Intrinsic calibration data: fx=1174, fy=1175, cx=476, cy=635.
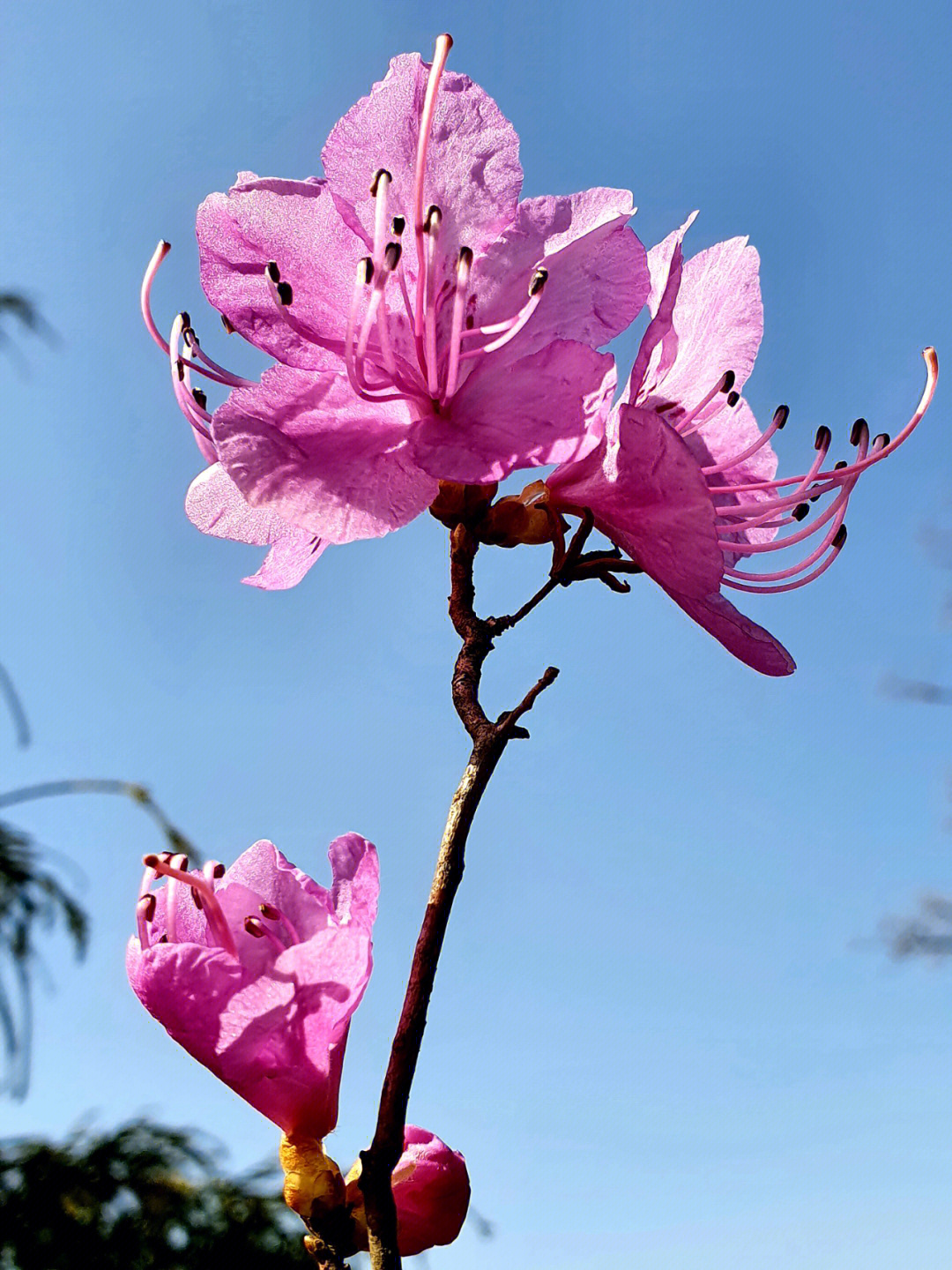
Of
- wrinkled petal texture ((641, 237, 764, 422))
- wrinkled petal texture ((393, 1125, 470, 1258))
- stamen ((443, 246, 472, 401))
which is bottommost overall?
wrinkled petal texture ((393, 1125, 470, 1258))

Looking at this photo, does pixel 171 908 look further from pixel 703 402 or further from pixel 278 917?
pixel 703 402

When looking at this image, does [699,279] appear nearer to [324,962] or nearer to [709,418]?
[709,418]

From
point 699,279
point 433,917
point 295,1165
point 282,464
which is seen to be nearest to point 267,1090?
point 295,1165

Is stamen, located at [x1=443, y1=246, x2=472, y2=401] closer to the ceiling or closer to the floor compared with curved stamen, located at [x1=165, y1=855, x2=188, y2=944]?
closer to the ceiling

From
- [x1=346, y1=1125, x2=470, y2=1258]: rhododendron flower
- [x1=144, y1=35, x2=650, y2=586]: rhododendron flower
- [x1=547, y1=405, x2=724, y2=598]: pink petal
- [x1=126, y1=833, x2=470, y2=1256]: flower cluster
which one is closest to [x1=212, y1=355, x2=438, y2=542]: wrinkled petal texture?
[x1=144, y1=35, x2=650, y2=586]: rhododendron flower

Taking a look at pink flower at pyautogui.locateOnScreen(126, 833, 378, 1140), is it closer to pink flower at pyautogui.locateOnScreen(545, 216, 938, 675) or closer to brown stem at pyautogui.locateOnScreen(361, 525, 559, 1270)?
brown stem at pyautogui.locateOnScreen(361, 525, 559, 1270)

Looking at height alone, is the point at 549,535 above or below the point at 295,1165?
above
